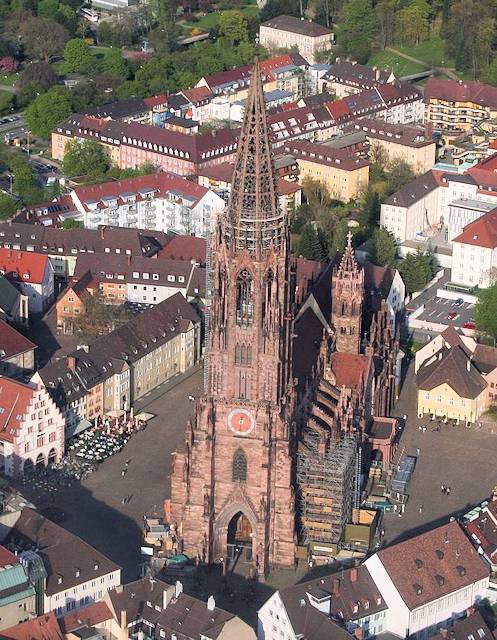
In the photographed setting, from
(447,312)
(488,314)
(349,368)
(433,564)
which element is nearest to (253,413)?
(433,564)

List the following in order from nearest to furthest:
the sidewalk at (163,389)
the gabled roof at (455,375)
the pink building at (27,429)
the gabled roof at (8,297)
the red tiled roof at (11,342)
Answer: the pink building at (27,429), the gabled roof at (455,375), the sidewalk at (163,389), the red tiled roof at (11,342), the gabled roof at (8,297)

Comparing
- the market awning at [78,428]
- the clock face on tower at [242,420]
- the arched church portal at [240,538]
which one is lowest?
the market awning at [78,428]

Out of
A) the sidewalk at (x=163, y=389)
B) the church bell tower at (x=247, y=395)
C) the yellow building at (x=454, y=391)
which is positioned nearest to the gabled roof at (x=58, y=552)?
the church bell tower at (x=247, y=395)

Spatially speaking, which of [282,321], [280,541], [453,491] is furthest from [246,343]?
[453,491]

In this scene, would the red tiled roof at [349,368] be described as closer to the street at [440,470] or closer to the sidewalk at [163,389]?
the street at [440,470]

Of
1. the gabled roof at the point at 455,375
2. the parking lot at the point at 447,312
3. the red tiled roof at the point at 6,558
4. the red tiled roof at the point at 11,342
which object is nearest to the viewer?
the red tiled roof at the point at 6,558

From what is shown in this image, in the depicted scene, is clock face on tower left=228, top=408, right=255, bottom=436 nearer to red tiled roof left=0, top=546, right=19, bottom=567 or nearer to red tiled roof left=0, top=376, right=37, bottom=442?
red tiled roof left=0, top=546, right=19, bottom=567

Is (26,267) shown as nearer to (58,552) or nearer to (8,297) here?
(8,297)
